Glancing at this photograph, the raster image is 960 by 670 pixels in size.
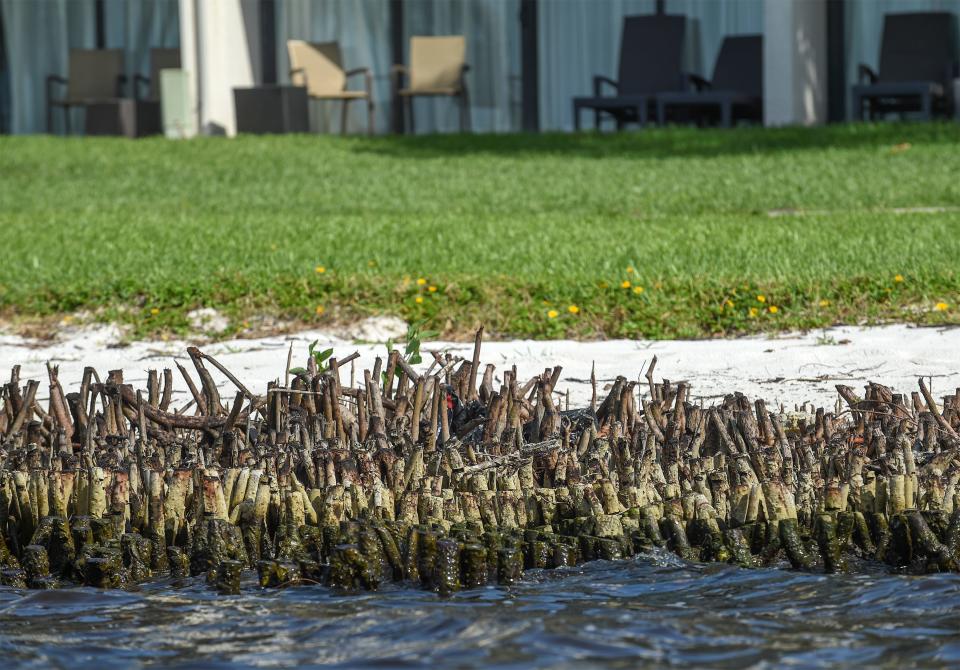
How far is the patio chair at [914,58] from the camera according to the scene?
49.5ft

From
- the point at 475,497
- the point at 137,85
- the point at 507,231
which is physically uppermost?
the point at 137,85

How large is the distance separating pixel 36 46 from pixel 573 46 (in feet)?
23.8

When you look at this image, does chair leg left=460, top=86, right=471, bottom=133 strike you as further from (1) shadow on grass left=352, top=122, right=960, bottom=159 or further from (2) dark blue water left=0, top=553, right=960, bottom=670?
(2) dark blue water left=0, top=553, right=960, bottom=670

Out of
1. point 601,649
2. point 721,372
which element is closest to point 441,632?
point 601,649

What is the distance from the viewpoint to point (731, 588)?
3172 millimetres

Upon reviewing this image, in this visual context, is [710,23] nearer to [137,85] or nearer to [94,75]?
[137,85]

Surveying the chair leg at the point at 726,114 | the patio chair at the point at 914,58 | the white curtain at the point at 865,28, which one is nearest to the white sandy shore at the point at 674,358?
the chair leg at the point at 726,114

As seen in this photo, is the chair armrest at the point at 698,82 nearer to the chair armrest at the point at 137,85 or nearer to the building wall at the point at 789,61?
the building wall at the point at 789,61

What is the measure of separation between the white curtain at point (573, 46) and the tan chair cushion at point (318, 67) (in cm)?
263

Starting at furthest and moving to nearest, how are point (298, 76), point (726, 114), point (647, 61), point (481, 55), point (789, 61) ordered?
point (481, 55) < point (298, 76) < point (647, 61) < point (789, 61) < point (726, 114)

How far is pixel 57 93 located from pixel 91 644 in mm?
17387

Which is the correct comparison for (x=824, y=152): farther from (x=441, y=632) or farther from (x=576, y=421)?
(x=441, y=632)

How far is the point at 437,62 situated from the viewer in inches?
649

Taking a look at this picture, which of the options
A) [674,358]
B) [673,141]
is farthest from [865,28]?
[674,358]
